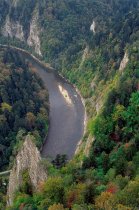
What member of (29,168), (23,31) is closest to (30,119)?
(29,168)

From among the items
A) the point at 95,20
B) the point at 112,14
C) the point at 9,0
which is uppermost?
the point at 9,0

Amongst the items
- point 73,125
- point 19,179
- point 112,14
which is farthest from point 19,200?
point 112,14

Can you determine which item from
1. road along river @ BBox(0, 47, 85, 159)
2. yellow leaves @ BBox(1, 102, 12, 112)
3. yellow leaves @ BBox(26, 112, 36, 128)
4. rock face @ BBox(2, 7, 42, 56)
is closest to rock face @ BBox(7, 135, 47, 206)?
road along river @ BBox(0, 47, 85, 159)

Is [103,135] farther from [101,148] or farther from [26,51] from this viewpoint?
[26,51]

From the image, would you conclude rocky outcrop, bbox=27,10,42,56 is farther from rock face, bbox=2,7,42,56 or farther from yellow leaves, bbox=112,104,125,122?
yellow leaves, bbox=112,104,125,122

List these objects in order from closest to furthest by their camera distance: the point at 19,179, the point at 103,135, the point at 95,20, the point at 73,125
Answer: the point at 19,179 → the point at 103,135 → the point at 73,125 → the point at 95,20

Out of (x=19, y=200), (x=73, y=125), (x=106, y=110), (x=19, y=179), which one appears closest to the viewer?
(x=19, y=200)

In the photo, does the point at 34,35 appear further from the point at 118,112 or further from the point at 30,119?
the point at 118,112
